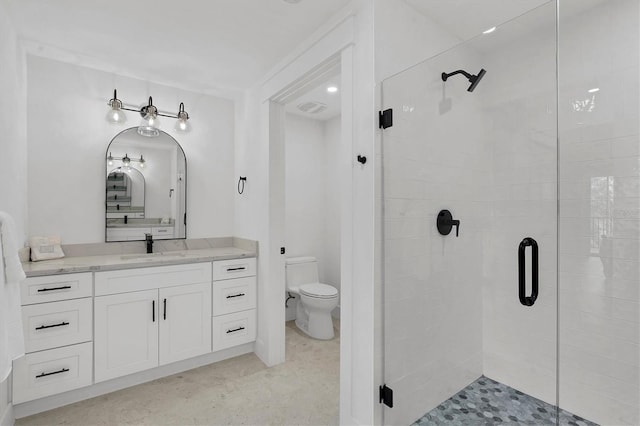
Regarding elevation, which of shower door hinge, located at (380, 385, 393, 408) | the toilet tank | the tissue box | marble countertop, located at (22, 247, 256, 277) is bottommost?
shower door hinge, located at (380, 385, 393, 408)

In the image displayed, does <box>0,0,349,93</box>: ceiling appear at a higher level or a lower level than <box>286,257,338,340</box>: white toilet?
higher

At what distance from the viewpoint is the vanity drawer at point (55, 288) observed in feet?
6.11

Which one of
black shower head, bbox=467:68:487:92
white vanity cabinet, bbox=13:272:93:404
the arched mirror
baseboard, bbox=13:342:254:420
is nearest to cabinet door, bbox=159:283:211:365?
baseboard, bbox=13:342:254:420

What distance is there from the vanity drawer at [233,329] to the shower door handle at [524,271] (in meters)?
2.01

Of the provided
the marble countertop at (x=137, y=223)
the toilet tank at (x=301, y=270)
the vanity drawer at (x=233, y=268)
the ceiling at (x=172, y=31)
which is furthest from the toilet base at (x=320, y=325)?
the ceiling at (x=172, y=31)

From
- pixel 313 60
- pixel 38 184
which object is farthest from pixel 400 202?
pixel 38 184

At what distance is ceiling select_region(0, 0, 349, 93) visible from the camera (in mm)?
1804

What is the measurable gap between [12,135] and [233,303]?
1.84 m

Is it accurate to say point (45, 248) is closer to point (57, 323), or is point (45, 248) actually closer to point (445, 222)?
point (57, 323)

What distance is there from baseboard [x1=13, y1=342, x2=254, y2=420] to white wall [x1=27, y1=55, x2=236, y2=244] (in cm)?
107

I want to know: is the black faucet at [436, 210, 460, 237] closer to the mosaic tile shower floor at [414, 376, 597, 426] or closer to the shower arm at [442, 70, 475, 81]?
the shower arm at [442, 70, 475, 81]

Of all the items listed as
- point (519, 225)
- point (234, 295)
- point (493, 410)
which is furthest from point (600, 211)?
point (234, 295)

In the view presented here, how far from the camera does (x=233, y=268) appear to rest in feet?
8.66

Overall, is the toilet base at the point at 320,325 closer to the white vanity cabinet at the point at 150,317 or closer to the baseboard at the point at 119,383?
the baseboard at the point at 119,383
